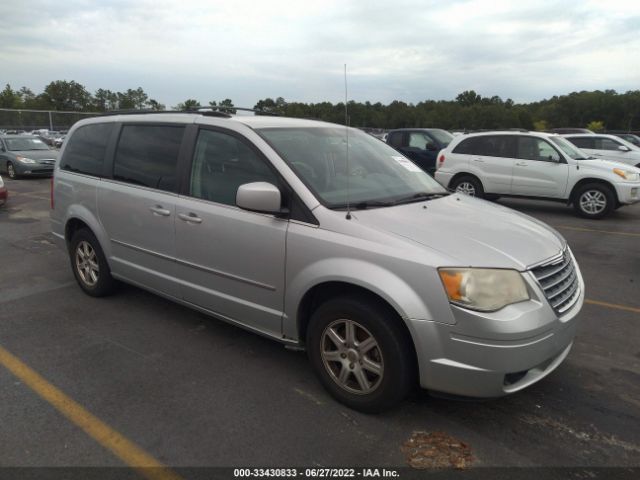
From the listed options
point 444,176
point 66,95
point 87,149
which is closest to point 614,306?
point 87,149

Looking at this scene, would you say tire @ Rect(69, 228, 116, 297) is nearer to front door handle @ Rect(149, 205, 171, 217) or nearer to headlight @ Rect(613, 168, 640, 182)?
front door handle @ Rect(149, 205, 171, 217)

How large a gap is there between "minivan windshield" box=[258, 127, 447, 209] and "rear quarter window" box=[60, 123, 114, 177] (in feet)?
6.62

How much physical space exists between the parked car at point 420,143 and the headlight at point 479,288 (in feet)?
38.5

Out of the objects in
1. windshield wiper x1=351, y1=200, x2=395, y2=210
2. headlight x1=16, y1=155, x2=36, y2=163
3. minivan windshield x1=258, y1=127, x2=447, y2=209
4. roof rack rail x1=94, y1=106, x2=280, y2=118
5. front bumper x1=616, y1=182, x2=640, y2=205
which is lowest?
headlight x1=16, y1=155, x2=36, y2=163

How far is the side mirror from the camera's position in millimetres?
3086

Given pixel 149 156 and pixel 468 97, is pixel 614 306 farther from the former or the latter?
pixel 468 97

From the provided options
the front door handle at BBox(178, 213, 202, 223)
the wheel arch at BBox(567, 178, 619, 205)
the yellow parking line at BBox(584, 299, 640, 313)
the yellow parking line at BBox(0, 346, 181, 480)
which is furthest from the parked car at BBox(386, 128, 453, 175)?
the yellow parking line at BBox(0, 346, 181, 480)

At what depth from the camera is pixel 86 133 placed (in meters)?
5.02

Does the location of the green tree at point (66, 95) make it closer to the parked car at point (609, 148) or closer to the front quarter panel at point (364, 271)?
the parked car at point (609, 148)

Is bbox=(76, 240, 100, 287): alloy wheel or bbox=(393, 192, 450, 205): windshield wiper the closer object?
bbox=(393, 192, 450, 205): windshield wiper

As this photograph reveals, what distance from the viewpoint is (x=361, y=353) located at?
115 inches

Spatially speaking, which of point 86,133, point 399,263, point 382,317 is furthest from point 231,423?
point 86,133

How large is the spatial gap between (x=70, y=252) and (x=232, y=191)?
101 inches

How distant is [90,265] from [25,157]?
45.9 feet
